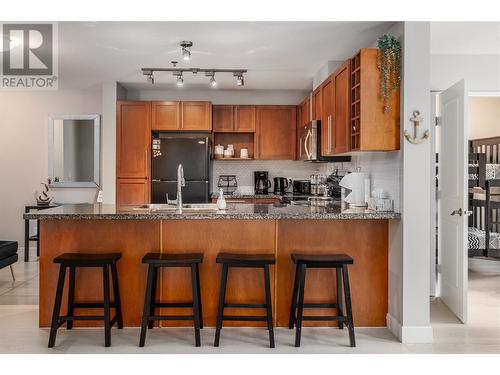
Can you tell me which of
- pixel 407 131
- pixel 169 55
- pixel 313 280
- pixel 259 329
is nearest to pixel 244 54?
pixel 169 55

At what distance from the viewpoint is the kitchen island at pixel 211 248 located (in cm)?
365

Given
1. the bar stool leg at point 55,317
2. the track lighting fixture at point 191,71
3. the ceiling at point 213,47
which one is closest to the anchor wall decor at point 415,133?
the ceiling at point 213,47

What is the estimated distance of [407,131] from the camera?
3.41m

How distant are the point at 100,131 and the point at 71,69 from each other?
1.56 metres

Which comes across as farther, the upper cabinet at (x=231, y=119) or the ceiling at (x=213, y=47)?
A: the upper cabinet at (x=231, y=119)

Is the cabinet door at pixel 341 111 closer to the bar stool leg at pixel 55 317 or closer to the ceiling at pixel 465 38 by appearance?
the ceiling at pixel 465 38

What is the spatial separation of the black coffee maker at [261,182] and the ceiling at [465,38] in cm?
318

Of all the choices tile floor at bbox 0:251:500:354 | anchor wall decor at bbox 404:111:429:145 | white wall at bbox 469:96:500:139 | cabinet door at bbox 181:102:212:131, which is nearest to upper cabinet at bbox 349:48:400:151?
anchor wall decor at bbox 404:111:429:145

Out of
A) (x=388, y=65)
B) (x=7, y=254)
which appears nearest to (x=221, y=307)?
(x=388, y=65)

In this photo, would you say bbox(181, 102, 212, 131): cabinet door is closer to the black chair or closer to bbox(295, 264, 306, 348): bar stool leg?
the black chair

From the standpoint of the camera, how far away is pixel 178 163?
6.48m

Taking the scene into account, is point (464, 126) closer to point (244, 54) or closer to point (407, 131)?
point (407, 131)

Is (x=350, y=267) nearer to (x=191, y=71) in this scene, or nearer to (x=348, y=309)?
(x=348, y=309)

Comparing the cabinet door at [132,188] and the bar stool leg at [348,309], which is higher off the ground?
the cabinet door at [132,188]
